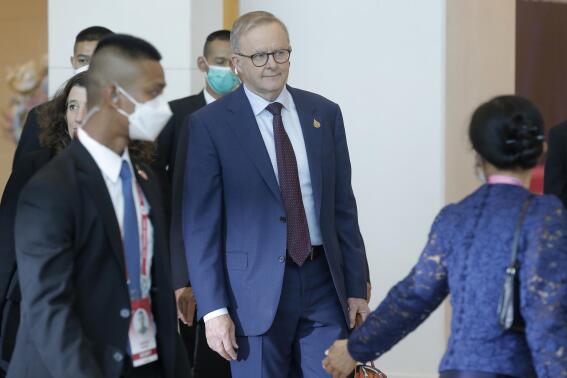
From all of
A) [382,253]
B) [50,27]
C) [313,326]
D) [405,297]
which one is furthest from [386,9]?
[405,297]

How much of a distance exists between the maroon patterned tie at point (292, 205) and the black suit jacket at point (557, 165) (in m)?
2.12

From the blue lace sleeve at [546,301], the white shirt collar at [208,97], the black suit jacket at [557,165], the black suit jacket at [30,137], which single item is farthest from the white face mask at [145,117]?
the black suit jacket at [557,165]

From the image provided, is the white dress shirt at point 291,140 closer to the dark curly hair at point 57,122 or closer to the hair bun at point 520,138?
the dark curly hair at point 57,122

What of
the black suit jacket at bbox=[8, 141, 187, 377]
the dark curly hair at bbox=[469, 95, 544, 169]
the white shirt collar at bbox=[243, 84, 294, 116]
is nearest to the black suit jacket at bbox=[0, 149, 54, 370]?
the white shirt collar at bbox=[243, 84, 294, 116]

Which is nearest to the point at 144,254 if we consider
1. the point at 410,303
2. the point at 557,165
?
the point at 410,303

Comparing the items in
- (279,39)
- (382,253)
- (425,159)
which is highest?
(279,39)

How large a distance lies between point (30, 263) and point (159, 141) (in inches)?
97.7

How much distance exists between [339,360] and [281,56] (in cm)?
126

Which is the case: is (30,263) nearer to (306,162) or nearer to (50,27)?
(306,162)

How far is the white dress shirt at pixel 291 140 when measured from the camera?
4.62m

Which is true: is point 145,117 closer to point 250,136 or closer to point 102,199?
point 102,199

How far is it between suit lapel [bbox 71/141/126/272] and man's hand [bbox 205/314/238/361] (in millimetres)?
1102

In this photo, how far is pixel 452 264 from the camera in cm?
352

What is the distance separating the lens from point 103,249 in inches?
137
